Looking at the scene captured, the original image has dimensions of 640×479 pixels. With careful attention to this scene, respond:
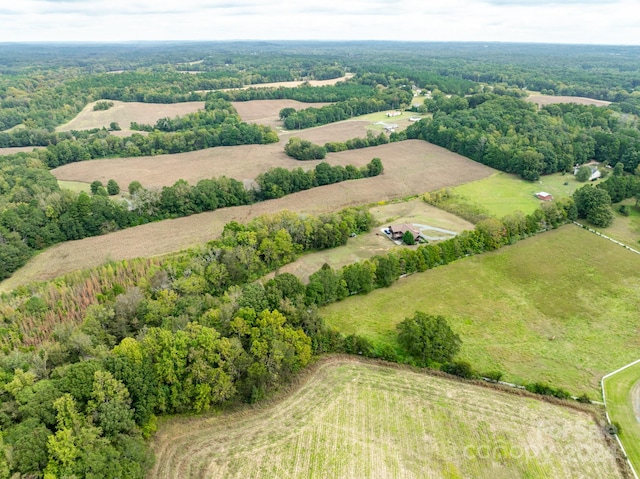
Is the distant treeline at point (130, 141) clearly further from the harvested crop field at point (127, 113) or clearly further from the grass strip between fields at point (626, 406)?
the grass strip between fields at point (626, 406)

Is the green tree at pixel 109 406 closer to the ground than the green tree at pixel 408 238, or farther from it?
farther from it

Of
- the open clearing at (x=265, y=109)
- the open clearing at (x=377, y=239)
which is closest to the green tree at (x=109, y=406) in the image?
the open clearing at (x=377, y=239)

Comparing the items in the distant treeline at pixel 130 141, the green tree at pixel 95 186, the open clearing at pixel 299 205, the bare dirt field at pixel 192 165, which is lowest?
the open clearing at pixel 299 205

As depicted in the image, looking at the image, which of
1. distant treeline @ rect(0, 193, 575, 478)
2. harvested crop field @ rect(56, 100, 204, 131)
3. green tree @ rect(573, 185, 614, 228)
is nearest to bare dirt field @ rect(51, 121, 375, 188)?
distant treeline @ rect(0, 193, 575, 478)

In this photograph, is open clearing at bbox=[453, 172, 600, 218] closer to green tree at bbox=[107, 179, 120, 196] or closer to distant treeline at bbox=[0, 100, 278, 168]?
distant treeline at bbox=[0, 100, 278, 168]

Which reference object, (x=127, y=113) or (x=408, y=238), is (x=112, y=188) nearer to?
(x=408, y=238)

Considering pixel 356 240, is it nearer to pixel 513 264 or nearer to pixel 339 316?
pixel 339 316
